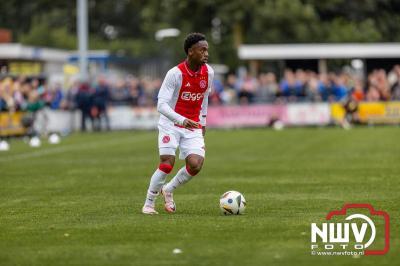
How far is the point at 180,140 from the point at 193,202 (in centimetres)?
186

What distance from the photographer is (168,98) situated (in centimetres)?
1284

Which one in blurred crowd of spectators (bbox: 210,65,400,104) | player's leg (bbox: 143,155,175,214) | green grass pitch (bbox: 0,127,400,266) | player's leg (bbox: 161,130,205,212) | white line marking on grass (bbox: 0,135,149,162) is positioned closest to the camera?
green grass pitch (bbox: 0,127,400,266)

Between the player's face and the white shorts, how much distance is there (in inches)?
34.6

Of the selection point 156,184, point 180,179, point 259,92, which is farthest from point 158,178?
point 259,92

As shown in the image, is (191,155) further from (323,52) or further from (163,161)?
(323,52)

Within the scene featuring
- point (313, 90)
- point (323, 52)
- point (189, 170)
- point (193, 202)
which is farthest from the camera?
point (323, 52)

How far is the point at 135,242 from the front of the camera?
10.3m

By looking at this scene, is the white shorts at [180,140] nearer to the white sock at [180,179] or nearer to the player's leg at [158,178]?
the player's leg at [158,178]

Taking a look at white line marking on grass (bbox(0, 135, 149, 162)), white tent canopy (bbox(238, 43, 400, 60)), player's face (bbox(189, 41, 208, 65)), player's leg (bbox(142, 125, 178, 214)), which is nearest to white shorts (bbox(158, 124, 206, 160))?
player's leg (bbox(142, 125, 178, 214))

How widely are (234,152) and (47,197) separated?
1163 cm

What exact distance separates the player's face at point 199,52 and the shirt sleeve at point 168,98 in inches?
12.5

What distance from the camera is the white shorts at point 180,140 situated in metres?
13.0

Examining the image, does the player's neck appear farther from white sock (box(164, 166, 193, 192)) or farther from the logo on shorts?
white sock (box(164, 166, 193, 192))

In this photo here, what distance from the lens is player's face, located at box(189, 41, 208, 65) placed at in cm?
1279
